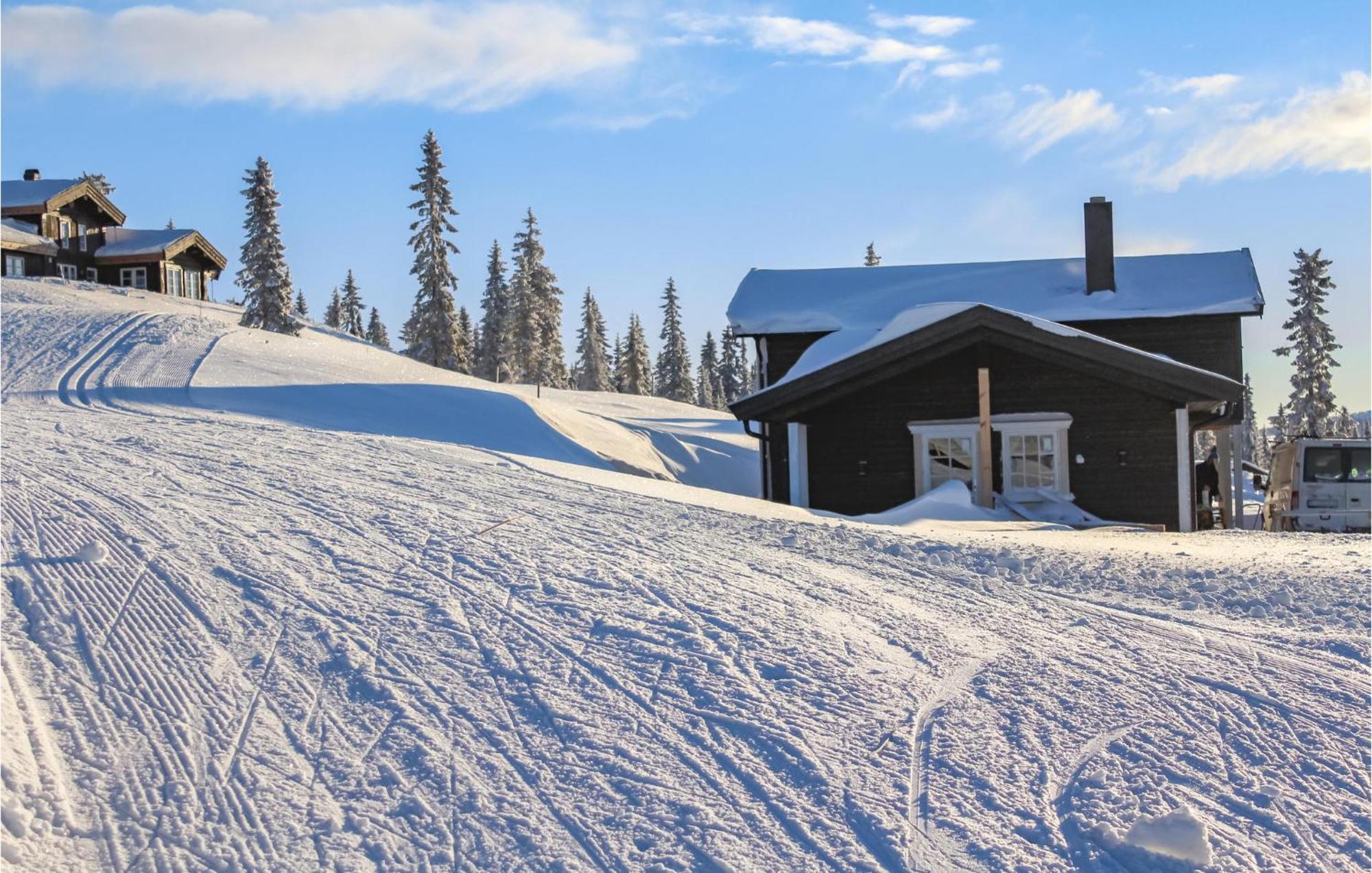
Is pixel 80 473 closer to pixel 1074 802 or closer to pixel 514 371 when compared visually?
pixel 1074 802

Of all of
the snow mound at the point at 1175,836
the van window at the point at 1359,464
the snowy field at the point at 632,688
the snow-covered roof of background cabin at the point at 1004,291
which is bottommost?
the snow mound at the point at 1175,836

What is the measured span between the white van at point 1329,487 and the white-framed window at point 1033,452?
5.27m

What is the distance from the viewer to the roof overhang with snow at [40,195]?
165 feet

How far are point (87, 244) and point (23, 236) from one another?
14.5 ft

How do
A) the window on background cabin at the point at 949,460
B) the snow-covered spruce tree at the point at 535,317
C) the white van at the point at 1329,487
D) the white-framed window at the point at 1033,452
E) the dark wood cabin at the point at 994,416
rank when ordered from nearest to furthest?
the dark wood cabin at the point at 994,416, the white-framed window at the point at 1033,452, the window on background cabin at the point at 949,460, the white van at the point at 1329,487, the snow-covered spruce tree at the point at 535,317

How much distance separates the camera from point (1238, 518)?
22797 mm

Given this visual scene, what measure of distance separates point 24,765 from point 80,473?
731 centimetres

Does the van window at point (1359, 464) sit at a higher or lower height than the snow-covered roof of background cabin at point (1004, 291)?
lower

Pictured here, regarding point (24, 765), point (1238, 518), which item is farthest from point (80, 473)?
point (1238, 518)

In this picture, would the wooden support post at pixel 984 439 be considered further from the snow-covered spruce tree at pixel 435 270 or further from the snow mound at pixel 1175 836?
the snow-covered spruce tree at pixel 435 270

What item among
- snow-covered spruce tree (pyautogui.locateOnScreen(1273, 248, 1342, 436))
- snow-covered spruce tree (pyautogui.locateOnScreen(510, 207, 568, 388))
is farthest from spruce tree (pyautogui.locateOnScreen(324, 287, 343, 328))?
snow-covered spruce tree (pyautogui.locateOnScreen(1273, 248, 1342, 436))

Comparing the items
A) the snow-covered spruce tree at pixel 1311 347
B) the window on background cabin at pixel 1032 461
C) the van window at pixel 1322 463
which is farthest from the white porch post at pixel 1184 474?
the snow-covered spruce tree at pixel 1311 347

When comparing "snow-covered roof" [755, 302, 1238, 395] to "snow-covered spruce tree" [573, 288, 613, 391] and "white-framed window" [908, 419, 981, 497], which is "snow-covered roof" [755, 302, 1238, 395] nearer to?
"white-framed window" [908, 419, 981, 497]

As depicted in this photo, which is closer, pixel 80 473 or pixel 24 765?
pixel 24 765
